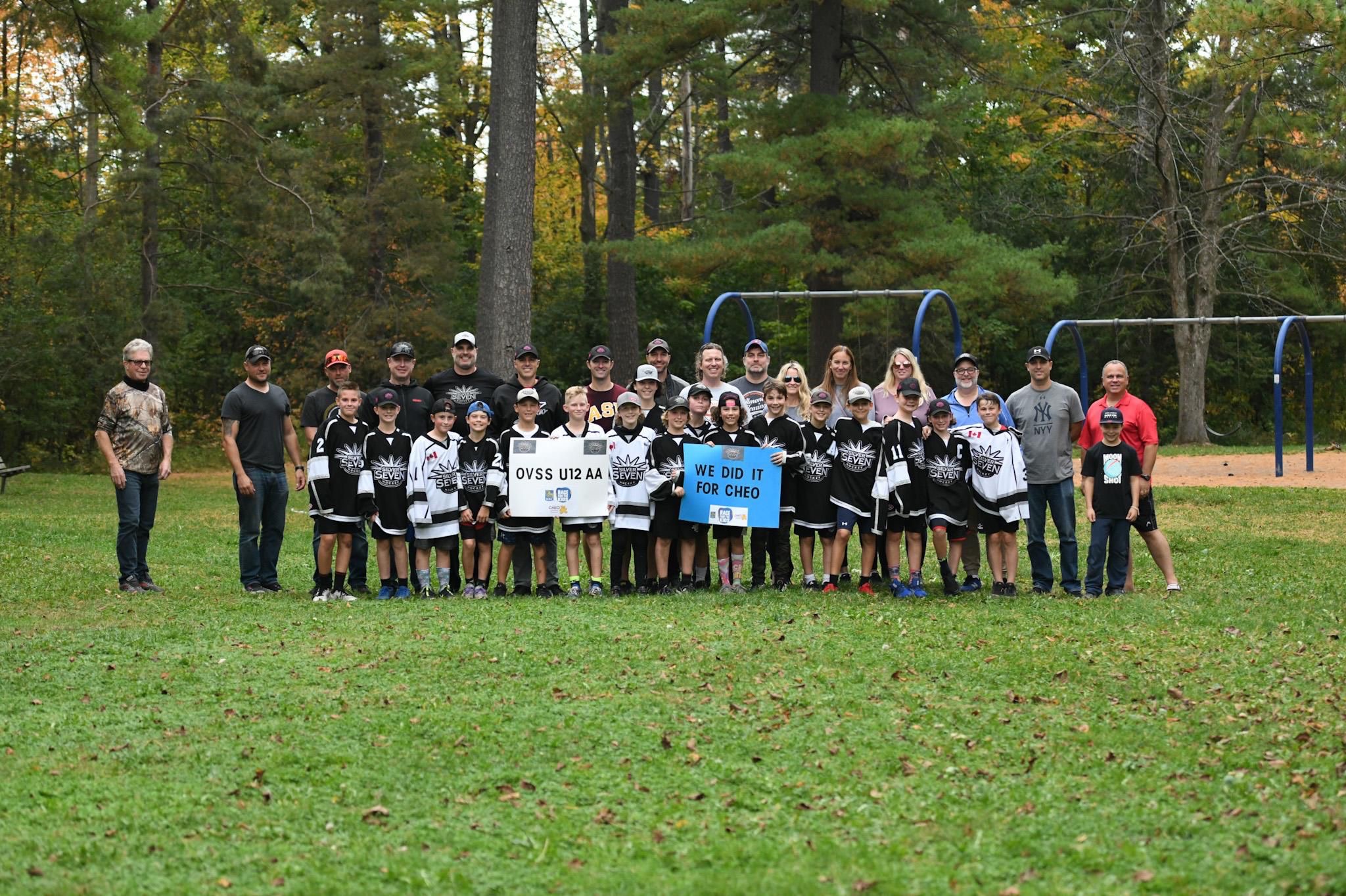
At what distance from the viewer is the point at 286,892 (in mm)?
4797

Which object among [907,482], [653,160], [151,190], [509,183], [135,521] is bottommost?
[135,521]

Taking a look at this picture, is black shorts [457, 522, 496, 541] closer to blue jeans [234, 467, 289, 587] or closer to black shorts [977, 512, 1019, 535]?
blue jeans [234, 467, 289, 587]

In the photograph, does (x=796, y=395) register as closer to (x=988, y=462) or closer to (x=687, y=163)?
(x=988, y=462)

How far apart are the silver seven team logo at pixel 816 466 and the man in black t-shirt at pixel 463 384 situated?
103 inches

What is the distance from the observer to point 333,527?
425 inches

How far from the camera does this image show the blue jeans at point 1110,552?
10641 millimetres

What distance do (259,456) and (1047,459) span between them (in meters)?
6.28

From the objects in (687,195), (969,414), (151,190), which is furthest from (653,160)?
(969,414)

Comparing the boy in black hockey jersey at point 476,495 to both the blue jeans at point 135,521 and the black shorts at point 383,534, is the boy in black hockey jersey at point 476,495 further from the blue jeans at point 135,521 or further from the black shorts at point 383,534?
the blue jeans at point 135,521

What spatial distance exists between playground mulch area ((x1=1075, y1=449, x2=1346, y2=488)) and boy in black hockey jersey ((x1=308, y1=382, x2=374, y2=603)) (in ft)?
42.3

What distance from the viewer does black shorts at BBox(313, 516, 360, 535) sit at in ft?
35.4

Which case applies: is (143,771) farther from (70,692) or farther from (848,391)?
(848,391)

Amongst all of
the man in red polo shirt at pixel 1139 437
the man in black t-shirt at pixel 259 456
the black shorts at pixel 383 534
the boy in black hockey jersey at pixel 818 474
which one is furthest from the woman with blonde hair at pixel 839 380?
the man in black t-shirt at pixel 259 456

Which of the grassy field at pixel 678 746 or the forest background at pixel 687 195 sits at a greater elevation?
the forest background at pixel 687 195
